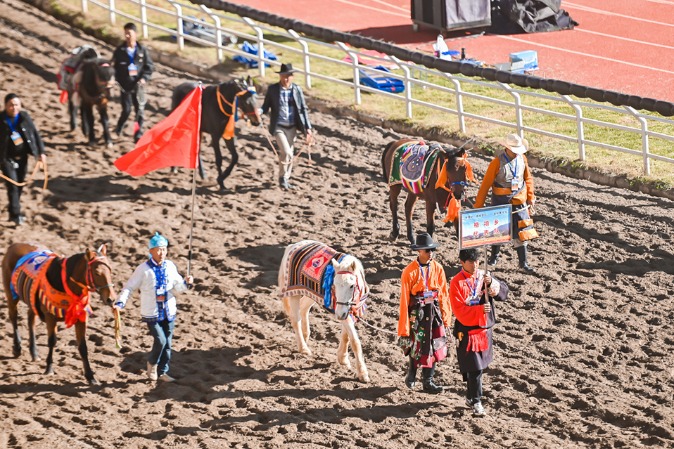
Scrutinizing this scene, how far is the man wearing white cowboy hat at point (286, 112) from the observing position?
15.6 metres

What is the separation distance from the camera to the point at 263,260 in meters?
13.7

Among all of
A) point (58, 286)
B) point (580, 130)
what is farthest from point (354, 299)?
point (580, 130)

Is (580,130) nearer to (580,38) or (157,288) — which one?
(157,288)

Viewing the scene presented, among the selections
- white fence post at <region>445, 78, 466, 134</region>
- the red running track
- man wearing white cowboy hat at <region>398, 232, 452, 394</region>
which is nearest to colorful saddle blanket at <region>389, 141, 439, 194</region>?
man wearing white cowboy hat at <region>398, 232, 452, 394</region>

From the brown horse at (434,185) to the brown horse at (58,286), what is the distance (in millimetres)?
4238

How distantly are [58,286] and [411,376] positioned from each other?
3.38 metres

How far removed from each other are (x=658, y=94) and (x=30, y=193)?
11.3m

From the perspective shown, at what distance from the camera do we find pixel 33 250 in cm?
1121

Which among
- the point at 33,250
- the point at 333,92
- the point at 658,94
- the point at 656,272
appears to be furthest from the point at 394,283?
the point at 658,94

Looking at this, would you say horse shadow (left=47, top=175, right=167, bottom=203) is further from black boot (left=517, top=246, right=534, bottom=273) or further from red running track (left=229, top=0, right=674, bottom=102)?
red running track (left=229, top=0, right=674, bottom=102)

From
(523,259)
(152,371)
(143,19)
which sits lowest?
(152,371)

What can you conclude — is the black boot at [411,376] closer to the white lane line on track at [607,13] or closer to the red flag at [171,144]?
the red flag at [171,144]

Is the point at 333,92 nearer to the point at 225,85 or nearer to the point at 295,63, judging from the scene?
the point at 295,63

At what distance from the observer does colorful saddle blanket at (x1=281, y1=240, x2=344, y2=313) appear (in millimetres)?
10492
